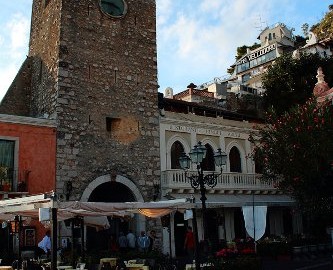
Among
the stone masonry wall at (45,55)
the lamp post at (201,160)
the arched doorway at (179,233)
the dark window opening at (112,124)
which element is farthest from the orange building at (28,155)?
the lamp post at (201,160)

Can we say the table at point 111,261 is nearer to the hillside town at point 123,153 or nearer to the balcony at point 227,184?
the hillside town at point 123,153

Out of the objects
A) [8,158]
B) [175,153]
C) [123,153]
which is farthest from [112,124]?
[8,158]

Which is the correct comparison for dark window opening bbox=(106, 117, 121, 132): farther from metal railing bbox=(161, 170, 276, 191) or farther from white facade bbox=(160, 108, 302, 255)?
metal railing bbox=(161, 170, 276, 191)

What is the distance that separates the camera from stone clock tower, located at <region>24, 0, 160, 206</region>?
20531mm

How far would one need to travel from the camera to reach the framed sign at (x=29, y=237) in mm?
18547

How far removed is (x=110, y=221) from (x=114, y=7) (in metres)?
11.0

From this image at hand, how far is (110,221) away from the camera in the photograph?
73.3ft

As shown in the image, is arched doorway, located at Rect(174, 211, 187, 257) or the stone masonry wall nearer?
the stone masonry wall

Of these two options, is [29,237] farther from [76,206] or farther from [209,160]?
[209,160]

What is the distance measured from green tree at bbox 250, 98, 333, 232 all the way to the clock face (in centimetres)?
979

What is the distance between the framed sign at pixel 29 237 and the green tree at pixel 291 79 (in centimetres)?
1889

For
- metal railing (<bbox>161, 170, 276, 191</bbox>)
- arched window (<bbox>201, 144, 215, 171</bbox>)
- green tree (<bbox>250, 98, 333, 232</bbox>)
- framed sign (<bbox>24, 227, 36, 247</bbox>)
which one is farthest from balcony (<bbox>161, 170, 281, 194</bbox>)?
framed sign (<bbox>24, 227, 36, 247</bbox>)

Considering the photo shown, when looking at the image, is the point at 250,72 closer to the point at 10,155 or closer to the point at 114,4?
the point at 114,4

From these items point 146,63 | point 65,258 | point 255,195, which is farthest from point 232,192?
point 65,258
